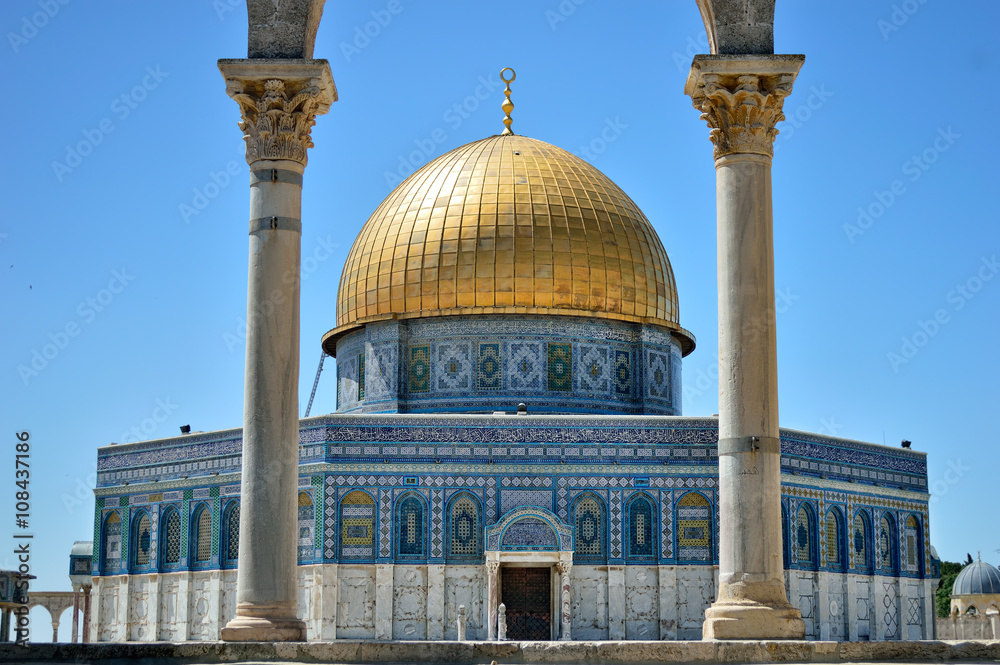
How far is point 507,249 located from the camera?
1126 inches

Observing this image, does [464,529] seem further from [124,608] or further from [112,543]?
[112,543]

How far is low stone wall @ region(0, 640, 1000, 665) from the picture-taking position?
12.3m

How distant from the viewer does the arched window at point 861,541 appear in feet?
90.3

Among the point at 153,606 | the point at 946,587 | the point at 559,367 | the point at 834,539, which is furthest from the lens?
the point at 946,587

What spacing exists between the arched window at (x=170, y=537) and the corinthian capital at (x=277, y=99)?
48.8ft

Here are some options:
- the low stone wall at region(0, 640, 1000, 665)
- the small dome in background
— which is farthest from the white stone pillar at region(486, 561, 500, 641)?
the small dome in background

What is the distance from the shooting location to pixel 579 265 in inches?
1134

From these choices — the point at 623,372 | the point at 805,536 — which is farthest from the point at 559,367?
the point at 805,536

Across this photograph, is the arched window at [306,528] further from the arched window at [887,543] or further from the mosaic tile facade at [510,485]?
the arched window at [887,543]

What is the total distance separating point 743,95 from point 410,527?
13.3m

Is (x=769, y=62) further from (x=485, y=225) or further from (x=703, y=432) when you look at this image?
(x=485, y=225)

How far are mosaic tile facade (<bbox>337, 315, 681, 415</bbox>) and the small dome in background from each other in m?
18.3

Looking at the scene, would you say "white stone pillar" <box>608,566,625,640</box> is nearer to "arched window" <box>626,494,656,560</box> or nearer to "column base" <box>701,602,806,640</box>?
"arched window" <box>626,494,656,560</box>

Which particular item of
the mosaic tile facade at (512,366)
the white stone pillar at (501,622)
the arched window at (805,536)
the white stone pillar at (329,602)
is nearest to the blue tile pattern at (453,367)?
the mosaic tile facade at (512,366)
